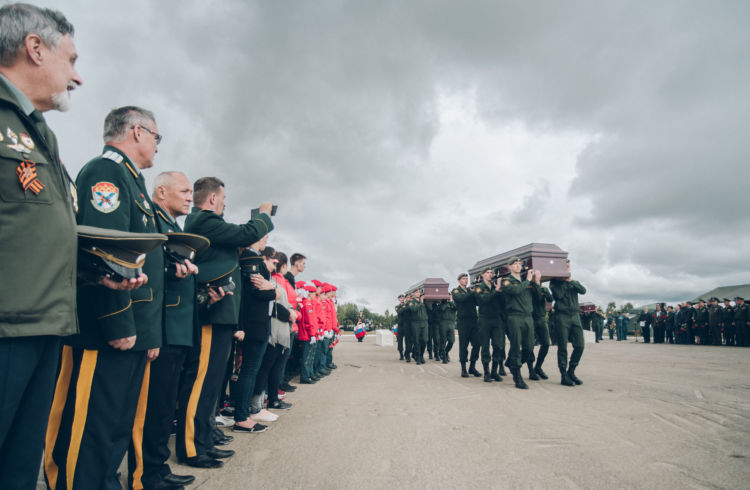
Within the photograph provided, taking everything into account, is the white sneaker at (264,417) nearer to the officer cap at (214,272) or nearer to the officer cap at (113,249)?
the officer cap at (214,272)

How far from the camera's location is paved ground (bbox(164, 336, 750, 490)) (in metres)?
2.78

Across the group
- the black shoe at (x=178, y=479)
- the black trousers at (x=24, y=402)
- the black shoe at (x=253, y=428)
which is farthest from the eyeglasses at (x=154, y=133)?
the black shoe at (x=253, y=428)

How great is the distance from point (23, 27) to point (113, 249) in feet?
2.72

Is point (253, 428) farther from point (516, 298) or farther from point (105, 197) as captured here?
point (516, 298)

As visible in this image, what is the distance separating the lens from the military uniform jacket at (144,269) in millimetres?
1789

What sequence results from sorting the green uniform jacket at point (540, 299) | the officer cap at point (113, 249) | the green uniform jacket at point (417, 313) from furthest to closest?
Answer: the green uniform jacket at point (417, 313) → the green uniform jacket at point (540, 299) → the officer cap at point (113, 249)

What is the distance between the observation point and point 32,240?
1.22 m

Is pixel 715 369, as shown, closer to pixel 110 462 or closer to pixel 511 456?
pixel 511 456

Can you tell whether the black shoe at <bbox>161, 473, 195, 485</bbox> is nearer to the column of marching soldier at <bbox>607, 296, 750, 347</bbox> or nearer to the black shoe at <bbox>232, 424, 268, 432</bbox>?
the black shoe at <bbox>232, 424, 268, 432</bbox>

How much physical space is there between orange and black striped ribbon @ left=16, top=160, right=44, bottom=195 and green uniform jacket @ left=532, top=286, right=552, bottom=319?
24.9ft

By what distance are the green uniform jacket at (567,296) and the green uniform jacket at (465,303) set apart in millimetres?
2107

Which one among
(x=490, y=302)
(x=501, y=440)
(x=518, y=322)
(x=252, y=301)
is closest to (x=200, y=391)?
(x=252, y=301)

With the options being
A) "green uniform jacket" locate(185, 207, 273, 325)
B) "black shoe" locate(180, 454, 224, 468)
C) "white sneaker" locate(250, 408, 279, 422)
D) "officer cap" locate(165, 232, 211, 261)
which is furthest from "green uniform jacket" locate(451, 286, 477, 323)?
"officer cap" locate(165, 232, 211, 261)

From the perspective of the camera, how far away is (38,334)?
47.3 inches
